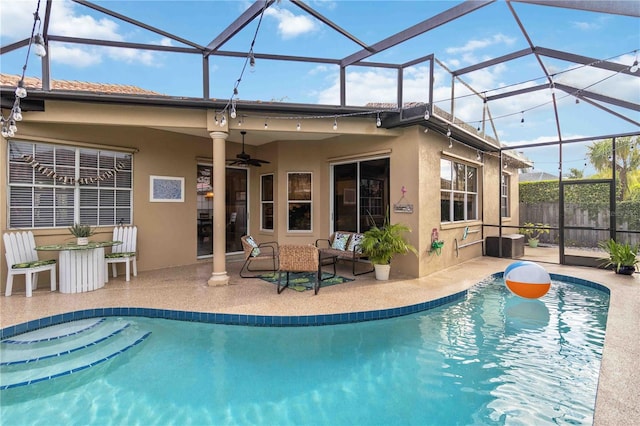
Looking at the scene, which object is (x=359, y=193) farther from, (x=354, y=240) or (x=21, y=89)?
(x=21, y=89)

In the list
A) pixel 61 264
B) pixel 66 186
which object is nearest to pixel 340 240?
pixel 61 264

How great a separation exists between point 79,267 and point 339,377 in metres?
4.93

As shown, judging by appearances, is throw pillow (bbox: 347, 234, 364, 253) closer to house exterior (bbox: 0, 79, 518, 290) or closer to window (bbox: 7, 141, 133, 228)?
house exterior (bbox: 0, 79, 518, 290)

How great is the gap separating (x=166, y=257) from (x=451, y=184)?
7125 mm

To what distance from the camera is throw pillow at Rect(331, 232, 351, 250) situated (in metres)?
7.19

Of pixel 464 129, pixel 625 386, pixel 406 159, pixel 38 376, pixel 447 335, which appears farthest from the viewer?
pixel 464 129

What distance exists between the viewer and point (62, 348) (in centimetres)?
363

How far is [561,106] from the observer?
7863mm

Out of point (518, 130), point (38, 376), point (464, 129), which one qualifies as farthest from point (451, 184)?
point (38, 376)

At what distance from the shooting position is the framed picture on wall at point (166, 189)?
7375 millimetres

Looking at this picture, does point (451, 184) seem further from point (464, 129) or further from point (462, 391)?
point (462, 391)

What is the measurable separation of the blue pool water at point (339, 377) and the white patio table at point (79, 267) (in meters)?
1.53

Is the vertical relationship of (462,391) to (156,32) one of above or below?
below

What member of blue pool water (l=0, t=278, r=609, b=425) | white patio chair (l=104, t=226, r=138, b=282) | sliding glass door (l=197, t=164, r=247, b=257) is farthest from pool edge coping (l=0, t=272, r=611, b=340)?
sliding glass door (l=197, t=164, r=247, b=257)
